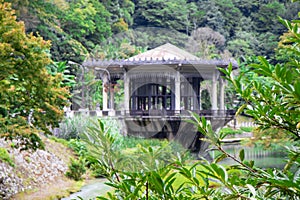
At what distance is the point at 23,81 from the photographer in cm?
863

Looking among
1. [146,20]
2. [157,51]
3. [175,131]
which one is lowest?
[175,131]

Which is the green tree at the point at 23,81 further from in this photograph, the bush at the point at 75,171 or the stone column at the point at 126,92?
the stone column at the point at 126,92

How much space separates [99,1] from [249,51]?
42.2ft

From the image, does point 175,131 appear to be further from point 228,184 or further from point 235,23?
point 235,23

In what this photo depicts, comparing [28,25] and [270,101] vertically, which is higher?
[28,25]

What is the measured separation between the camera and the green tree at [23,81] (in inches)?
319

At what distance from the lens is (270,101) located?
1.65 metres

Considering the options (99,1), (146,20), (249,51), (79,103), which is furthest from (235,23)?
(79,103)

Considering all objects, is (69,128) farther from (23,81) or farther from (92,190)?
(23,81)

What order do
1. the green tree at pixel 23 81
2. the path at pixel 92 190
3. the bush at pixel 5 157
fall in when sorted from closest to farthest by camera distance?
1. the green tree at pixel 23 81
2. the path at pixel 92 190
3. the bush at pixel 5 157

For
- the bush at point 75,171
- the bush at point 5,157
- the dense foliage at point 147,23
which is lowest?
the bush at point 75,171

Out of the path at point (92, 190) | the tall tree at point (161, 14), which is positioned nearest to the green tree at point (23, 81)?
Answer: the path at point (92, 190)

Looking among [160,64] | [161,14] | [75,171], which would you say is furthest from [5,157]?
[161,14]

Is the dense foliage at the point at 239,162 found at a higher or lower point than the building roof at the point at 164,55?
lower
